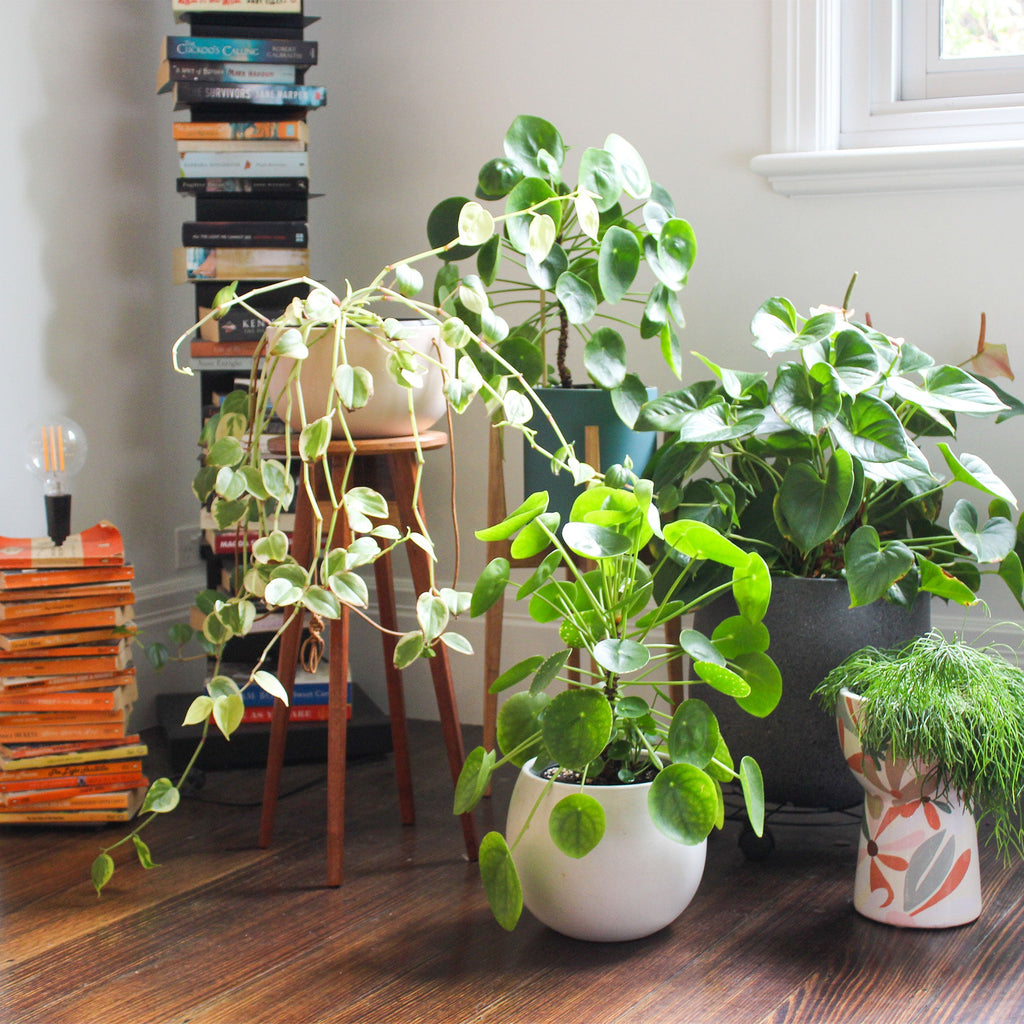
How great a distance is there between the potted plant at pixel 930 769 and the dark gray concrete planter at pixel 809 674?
134mm

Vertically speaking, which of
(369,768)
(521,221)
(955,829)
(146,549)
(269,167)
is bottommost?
(369,768)

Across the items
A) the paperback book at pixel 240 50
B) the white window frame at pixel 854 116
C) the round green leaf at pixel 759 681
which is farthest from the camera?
the paperback book at pixel 240 50

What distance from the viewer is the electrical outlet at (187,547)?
238 cm

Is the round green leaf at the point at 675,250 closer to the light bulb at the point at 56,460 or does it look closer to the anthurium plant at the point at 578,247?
the anthurium plant at the point at 578,247

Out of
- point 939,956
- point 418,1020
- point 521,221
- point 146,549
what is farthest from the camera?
point 146,549

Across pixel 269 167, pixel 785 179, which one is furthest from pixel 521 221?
pixel 269 167

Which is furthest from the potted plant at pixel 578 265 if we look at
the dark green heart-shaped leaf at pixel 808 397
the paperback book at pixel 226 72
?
the paperback book at pixel 226 72

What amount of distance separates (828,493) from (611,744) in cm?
40

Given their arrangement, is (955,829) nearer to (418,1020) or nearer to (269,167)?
(418,1020)

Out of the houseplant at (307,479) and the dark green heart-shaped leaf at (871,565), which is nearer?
the houseplant at (307,479)

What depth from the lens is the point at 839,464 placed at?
142 cm

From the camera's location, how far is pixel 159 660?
2.03 m

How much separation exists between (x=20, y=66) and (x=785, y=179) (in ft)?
4.26

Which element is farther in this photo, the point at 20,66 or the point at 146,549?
the point at 146,549
